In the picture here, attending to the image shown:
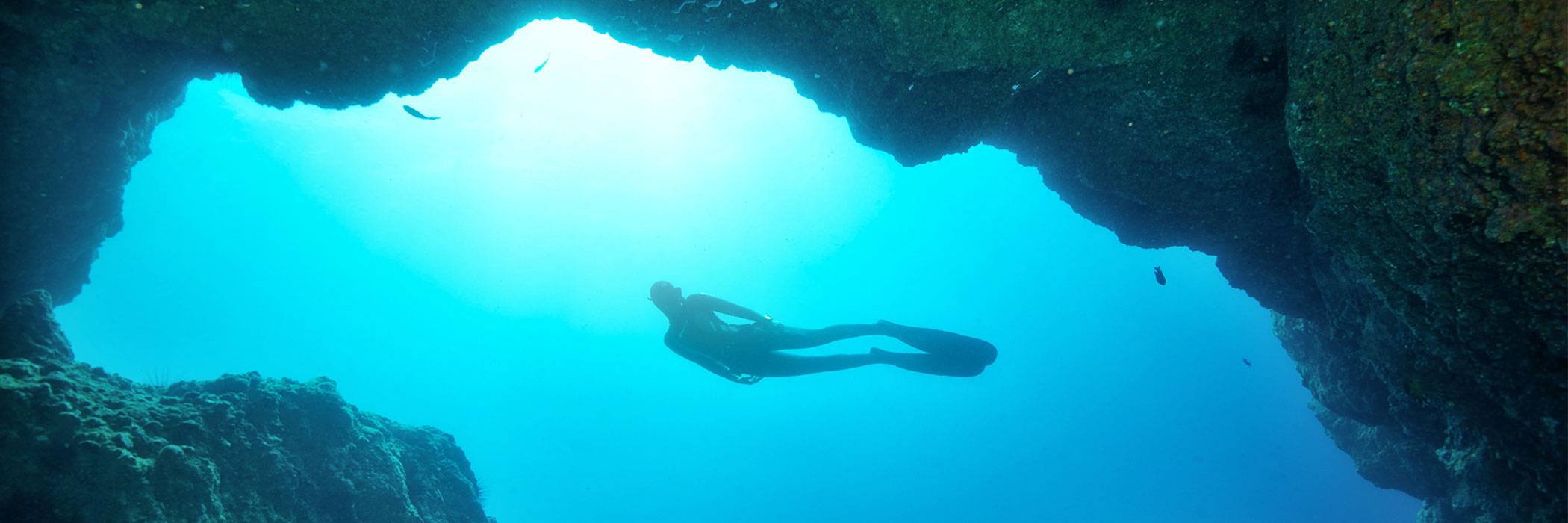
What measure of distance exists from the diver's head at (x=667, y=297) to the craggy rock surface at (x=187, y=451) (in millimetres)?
5594

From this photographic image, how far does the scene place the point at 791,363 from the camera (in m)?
10.0

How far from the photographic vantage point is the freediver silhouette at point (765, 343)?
9.45m

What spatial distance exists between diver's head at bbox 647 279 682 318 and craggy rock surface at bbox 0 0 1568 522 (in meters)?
4.27

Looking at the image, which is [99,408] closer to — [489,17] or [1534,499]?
[489,17]

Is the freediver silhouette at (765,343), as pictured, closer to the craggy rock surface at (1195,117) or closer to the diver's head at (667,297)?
the diver's head at (667,297)

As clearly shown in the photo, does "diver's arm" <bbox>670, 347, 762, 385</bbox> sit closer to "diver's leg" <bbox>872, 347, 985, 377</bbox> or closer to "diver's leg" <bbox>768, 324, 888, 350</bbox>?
"diver's leg" <bbox>768, 324, 888, 350</bbox>

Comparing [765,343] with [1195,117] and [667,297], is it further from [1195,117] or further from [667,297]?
[1195,117]

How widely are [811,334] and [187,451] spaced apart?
8907 mm

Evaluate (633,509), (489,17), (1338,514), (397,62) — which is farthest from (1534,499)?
(1338,514)

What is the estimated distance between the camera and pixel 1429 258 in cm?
369

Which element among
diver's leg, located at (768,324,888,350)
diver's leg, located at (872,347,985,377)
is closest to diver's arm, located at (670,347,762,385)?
diver's leg, located at (768,324,888,350)

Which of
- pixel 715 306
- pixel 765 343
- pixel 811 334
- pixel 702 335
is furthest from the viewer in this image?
pixel 811 334

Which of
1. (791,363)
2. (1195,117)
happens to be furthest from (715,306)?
(1195,117)

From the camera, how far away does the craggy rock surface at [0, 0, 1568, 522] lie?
10.0 ft
